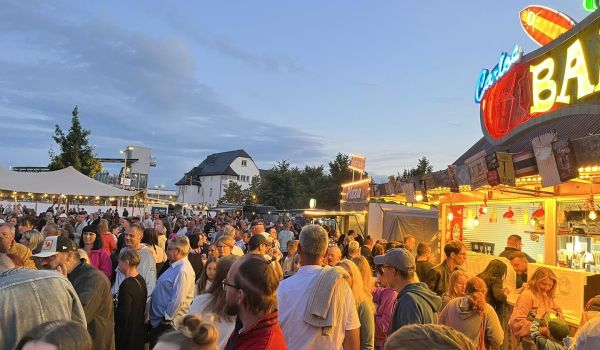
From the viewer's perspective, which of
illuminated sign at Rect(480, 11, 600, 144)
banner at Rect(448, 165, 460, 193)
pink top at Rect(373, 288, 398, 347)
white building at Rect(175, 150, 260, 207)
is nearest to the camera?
pink top at Rect(373, 288, 398, 347)

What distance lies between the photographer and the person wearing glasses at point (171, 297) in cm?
538

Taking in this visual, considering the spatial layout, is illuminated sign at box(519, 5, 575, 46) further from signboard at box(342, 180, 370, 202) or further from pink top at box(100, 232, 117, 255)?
pink top at box(100, 232, 117, 255)

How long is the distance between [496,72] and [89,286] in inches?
397

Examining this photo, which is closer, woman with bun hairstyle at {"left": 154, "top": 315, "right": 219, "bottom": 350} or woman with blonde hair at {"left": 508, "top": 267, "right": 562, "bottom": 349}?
woman with bun hairstyle at {"left": 154, "top": 315, "right": 219, "bottom": 350}

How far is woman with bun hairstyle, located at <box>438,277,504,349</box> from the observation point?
4613 millimetres

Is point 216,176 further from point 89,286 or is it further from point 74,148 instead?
point 89,286

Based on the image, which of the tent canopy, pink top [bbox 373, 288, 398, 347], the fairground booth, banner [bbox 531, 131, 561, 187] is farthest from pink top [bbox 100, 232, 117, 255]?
the tent canopy

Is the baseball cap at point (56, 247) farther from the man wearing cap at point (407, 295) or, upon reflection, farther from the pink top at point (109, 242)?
the pink top at point (109, 242)

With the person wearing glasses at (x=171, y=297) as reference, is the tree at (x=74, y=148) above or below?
above

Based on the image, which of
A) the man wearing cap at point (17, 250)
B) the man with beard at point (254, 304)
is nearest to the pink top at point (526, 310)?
the man with beard at point (254, 304)

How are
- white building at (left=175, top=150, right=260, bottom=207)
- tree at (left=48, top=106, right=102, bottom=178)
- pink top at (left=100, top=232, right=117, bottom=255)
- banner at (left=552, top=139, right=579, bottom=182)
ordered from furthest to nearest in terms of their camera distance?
white building at (left=175, top=150, right=260, bottom=207), tree at (left=48, top=106, right=102, bottom=178), pink top at (left=100, top=232, right=117, bottom=255), banner at (left=552, top=139, right=579, bottom=182)

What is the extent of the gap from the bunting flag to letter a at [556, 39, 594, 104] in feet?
6.64

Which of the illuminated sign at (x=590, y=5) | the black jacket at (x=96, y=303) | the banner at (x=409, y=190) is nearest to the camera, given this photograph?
the black jacket at (x=96, y=303)

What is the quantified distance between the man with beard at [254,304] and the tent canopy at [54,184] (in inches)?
622
